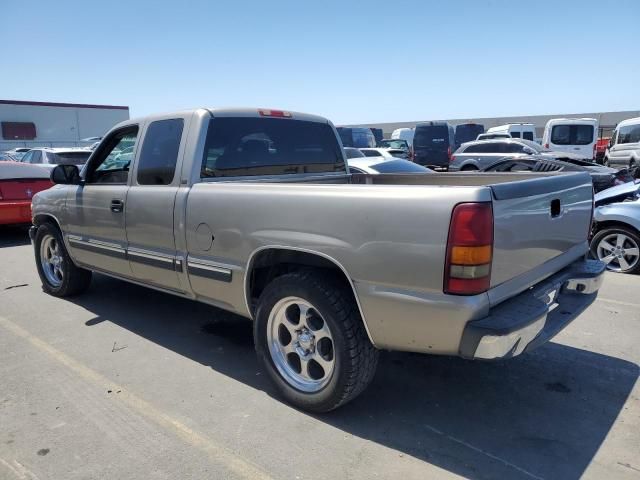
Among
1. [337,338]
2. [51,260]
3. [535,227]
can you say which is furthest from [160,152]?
[535,227]

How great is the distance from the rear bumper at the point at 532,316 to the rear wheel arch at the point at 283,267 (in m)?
0.61

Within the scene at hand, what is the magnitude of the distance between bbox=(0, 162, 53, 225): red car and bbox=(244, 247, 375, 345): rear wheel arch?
7.03 meters

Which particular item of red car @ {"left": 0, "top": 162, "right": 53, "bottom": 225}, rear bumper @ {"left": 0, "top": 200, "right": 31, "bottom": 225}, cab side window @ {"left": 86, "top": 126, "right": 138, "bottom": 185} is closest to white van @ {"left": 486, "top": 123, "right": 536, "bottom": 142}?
red car @ {"left": 0, "top": 162, "right": 53, "bottom": 225}

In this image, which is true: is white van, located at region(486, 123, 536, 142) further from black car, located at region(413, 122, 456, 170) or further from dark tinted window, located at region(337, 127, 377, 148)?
dark tinted window, located at region(337, 127, 377, 148)

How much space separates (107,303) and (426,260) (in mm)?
4048

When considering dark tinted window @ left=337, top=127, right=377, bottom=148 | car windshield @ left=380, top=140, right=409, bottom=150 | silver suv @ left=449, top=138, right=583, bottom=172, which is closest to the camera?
silver suv @ left=449, top=138, right=583, bottom=172

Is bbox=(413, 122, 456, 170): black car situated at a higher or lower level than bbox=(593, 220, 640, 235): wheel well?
higher

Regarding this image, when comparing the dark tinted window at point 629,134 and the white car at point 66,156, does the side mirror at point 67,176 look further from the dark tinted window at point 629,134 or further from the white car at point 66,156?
the dark tinted window at point 629,134

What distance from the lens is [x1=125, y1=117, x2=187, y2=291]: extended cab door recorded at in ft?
12.2

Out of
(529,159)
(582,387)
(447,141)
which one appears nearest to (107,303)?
(582,387)

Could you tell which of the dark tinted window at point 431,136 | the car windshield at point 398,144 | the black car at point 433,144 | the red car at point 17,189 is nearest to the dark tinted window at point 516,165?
the red car at point 17,189

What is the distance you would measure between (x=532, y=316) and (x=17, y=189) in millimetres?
8957

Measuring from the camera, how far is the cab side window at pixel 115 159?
14.2 feet

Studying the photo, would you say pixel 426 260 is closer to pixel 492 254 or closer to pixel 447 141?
pixel 492 254
